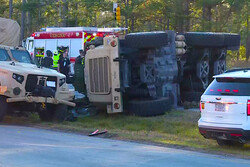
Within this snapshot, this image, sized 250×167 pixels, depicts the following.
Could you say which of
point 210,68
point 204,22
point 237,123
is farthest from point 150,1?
point 237,123

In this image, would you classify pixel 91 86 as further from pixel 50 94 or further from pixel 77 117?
pixel 50 94

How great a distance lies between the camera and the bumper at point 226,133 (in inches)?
367

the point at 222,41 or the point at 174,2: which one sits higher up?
the point at 174,2

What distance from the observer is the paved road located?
8.13 m

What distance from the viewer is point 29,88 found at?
43.5 feet

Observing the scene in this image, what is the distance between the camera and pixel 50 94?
43.6 ft

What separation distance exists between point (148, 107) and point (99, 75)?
1811mm

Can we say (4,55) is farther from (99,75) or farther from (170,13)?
(170,13)

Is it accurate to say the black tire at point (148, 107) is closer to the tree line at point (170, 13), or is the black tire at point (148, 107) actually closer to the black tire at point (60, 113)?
the black tire at point (60, 113)

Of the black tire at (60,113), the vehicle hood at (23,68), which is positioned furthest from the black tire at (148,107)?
the vehicle hood at (23,68)

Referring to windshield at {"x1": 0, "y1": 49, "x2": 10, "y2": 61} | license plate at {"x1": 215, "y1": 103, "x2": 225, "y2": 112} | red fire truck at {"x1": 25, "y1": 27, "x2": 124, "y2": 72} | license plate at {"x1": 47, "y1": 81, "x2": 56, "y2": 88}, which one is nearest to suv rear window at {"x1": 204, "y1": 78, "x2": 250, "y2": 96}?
license plate at {"x1": 215, "y1": 103, "x2": 225, "y2": 112}

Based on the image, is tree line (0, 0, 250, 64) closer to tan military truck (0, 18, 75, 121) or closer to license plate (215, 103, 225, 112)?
tan military truck (0, 18, 75, 121)

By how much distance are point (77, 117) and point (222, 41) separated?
5.37 m

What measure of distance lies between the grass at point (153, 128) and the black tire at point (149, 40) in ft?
7.08
